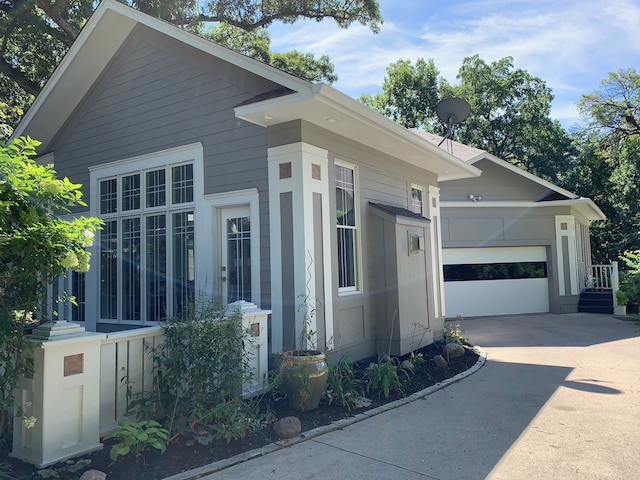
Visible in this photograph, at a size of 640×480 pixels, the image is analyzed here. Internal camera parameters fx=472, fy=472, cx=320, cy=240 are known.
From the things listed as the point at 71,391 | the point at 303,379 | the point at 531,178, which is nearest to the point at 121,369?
the point at 71,391

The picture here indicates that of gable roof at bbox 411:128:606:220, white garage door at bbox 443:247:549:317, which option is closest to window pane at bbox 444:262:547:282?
white garage door at bbox 443:247:549:317

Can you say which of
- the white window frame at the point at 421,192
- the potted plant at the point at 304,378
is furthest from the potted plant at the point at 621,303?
the potted plant at the point at 304,378

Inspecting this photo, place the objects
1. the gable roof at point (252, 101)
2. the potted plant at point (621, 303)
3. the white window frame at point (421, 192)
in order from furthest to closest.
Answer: the potted plant at point (621, 303), the white window frame at point (421, 192), the gable roof at point (252, 101)

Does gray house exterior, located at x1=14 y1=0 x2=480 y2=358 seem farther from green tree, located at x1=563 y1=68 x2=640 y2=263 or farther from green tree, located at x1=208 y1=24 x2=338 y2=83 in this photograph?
green tree, located at x1=563 y1=68 x2=640 y2=263

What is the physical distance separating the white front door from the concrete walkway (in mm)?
2771

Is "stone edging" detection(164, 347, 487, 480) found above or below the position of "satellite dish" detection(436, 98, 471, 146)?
below

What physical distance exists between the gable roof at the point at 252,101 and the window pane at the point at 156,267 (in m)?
2.63

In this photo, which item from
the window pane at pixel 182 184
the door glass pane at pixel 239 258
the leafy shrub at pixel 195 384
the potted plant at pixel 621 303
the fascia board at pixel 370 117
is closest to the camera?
the leafy shrub at pixel 195 384

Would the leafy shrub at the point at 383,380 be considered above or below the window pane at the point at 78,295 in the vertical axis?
below

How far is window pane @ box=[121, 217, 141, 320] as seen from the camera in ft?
25.6

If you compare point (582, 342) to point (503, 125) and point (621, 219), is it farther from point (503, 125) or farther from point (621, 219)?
point (503, 125)

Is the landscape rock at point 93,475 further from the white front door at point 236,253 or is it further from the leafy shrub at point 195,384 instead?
the white front door at point 236,253

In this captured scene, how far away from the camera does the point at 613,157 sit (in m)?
21.6

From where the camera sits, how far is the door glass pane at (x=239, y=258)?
664cm
